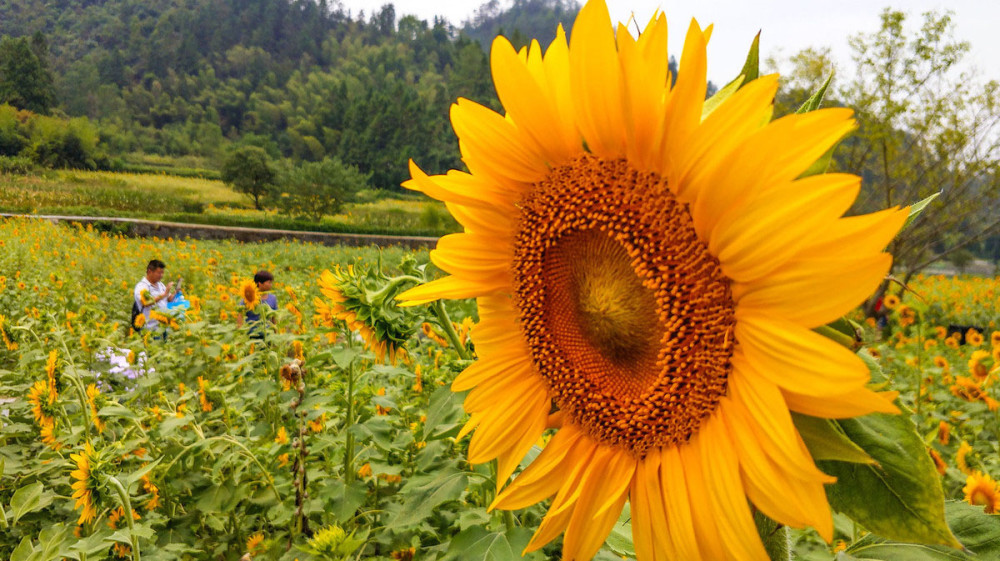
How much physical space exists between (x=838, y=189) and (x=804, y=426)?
0.19 metres

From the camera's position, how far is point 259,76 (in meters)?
83.3

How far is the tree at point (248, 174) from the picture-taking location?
3647cm

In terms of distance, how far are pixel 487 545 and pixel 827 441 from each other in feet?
2.53

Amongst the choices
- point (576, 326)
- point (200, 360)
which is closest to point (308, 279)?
point (200, 360)

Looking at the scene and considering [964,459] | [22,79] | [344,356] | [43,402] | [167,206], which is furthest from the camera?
[22,79]

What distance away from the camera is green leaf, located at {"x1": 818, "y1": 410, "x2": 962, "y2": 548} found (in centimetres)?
44

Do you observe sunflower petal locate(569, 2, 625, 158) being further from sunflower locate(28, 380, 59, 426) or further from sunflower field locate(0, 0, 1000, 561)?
sunflower locate(28, 380, 59, 426)

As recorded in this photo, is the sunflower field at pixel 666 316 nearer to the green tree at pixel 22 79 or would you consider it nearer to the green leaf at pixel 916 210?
the green leaf at pixel 916 210

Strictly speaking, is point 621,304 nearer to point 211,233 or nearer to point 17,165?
point 211,233

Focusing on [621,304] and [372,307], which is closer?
[621,304]

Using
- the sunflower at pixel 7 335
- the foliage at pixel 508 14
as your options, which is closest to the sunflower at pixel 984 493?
the sunflower at pixel 7 335

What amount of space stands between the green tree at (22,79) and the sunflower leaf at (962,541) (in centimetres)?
6820

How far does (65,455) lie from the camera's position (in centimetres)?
217

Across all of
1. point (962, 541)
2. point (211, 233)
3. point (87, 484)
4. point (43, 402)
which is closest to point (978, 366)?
point (962, 541)
